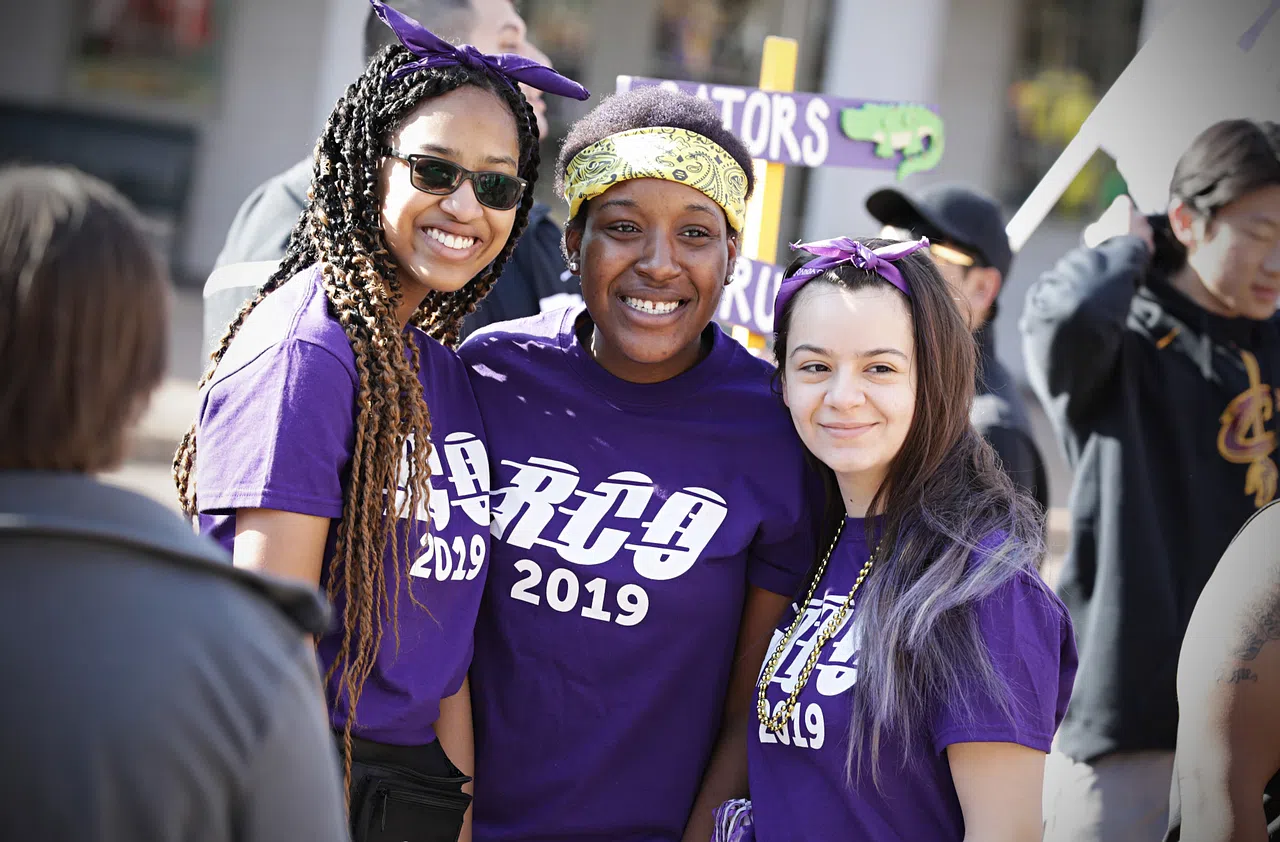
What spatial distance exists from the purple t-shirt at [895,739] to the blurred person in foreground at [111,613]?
1.02 metres

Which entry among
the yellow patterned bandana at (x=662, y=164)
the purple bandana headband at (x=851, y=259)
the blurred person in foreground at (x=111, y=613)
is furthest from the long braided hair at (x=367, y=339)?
the blurred person in foreground at (x=111, y=613)

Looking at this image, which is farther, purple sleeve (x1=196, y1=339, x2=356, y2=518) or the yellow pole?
the yellow pole

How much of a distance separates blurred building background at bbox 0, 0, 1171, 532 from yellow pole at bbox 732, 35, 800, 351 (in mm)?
7182

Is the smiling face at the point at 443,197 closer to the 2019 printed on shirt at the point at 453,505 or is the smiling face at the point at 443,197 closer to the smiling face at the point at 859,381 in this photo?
the 2019 printed on shirt at the point at 453,505

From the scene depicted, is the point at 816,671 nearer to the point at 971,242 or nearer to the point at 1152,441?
the point at 1152,441

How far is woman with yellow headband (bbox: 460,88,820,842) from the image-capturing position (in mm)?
A: 2480

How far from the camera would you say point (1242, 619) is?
9.54ft

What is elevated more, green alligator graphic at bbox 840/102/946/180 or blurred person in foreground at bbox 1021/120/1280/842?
green alligator graphic at bbox 840/102/946/180

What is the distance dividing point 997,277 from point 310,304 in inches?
111


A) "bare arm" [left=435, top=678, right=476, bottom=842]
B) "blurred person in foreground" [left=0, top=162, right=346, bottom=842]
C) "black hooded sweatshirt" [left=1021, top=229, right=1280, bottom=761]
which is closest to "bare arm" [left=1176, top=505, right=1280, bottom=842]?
"black hooded sweatshirt" [left=1021, top=229, right=1280, bottom=761]

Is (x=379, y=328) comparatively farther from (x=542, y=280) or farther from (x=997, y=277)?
(x=997, y=277)

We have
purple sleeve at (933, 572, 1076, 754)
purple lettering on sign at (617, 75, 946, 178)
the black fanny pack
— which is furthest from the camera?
purple lettering on sign at (617, 75, 946, 178)

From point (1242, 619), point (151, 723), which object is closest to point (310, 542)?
point (151, 723)

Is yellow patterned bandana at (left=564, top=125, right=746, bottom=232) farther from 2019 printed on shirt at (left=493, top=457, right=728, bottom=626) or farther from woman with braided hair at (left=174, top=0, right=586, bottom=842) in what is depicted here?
2019 printed on shirt at (left=493, top=457, right=728, bottom=626)
